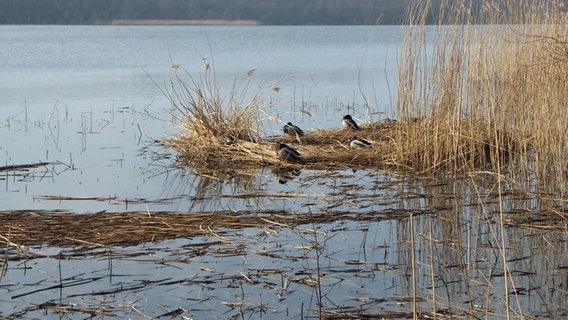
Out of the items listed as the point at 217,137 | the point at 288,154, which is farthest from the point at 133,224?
the point at 217,137

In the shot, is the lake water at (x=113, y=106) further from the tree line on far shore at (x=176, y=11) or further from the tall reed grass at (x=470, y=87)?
the tree line on far shore at (x=176, y=11)

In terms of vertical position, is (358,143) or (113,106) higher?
(113,106)

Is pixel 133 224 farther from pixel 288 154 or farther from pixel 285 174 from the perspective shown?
pixel 288 154

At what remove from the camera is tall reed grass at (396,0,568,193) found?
7176mm

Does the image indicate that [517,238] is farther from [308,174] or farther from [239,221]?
[308,174]

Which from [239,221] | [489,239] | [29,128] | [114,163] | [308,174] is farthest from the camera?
[29,128]

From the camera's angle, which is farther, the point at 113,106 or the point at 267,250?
the point at 113,106

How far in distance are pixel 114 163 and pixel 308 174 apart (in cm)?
191

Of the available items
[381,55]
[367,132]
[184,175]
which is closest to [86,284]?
[184,175]

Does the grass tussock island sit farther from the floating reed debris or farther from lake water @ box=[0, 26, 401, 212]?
the floating reed debris

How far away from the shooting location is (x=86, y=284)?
4.54 meters

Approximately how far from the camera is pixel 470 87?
7543mm

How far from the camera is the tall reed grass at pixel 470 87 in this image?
7.18 metres

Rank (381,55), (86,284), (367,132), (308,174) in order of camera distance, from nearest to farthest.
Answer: (86,284) < (308,174) < (367,132) < (381,55)
